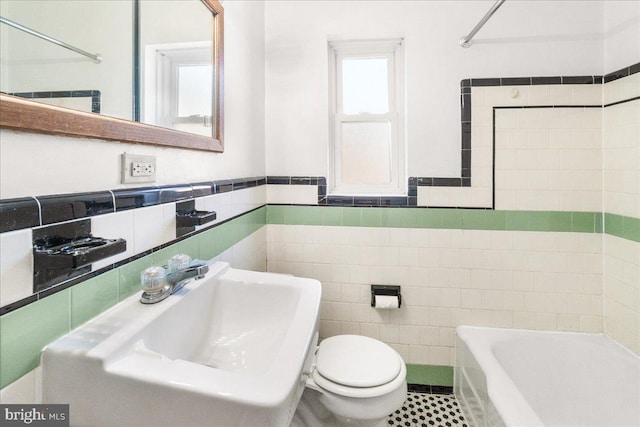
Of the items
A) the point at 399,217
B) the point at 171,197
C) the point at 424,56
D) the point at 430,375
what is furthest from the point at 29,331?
the point at 424,56

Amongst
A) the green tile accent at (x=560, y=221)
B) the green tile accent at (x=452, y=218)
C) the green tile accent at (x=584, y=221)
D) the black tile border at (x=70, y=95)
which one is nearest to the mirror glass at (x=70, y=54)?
the black tile border at (x=70, y=95)

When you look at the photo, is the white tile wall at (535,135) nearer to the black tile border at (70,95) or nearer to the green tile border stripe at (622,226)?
the green tile border stripe at (622,226)

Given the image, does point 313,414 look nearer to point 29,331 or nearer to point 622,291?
point 29,331

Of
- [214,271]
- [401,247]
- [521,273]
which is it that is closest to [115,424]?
[214,271]

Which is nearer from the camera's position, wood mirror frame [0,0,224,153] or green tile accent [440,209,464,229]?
wood mirror frame [0,0,224,153]

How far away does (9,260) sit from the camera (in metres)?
0.51

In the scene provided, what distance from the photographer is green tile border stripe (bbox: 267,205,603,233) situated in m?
→ 1.72

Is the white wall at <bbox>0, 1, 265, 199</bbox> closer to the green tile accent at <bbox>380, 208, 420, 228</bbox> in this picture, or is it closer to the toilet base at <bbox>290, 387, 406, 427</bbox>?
the green tile accent at <bbox>380, 208, 420, 228</bbox>

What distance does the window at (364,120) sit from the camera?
1.94 meters

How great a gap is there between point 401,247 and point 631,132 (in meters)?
1.29

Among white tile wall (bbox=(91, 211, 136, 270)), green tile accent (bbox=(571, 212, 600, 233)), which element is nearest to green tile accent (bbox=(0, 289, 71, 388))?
white tile wall (bbox=(91, 211, 136, 270))

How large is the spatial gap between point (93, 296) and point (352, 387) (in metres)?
0.98

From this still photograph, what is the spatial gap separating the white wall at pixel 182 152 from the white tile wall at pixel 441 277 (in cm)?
66

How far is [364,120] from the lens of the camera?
196 centimetres
